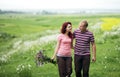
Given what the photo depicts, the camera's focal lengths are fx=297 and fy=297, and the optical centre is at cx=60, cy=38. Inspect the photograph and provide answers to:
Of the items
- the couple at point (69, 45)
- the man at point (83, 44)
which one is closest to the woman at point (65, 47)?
the couple at point (69, 45)

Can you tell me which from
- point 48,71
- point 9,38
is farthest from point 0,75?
point 9,38

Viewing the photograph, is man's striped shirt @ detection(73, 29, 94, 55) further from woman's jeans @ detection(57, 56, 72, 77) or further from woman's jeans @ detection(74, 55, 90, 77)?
woman's jeans @ detection(57, 56, 72, 77)

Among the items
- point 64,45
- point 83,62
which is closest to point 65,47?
point 64,45

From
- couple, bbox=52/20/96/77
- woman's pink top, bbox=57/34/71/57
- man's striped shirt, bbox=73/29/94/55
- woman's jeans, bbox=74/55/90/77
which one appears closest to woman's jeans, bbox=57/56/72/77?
couple, bbox=52/20/96/77

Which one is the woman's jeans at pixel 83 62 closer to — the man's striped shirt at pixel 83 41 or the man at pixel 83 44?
the man at pixel 83 44

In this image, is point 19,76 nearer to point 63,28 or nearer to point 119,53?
point 63,28

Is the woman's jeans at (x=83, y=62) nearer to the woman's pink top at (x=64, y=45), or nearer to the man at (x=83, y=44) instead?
the man at (x=83, y=44)

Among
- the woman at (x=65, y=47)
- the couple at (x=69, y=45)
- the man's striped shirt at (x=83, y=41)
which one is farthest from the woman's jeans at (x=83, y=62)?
the woman at (x=65, y=47)

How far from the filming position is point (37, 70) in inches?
566

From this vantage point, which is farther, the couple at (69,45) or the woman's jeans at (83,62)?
the woman's jeans at (83,62)

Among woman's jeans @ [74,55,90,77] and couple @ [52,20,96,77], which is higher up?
couple @ [52,20,96,77]

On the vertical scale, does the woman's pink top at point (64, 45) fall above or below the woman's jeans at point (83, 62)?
above

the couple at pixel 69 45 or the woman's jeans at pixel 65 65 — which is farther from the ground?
the couple at pixel 69 45

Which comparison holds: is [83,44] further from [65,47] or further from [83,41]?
[65,47]
